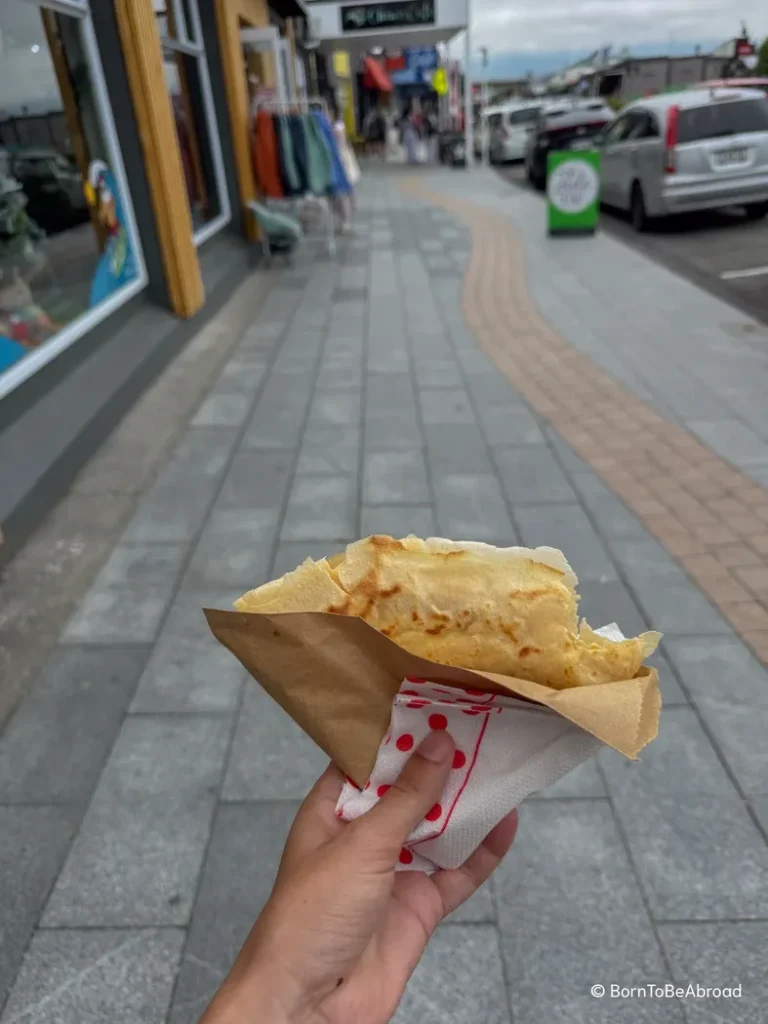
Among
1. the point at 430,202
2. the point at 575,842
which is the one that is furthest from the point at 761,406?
the point at 430,202

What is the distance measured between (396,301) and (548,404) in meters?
3.82

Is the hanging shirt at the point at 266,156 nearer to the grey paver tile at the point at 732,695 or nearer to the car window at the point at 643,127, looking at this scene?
the car window at the point at 643,127

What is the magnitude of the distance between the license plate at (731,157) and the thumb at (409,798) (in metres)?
11.9

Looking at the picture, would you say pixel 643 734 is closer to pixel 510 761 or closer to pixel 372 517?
pixel 510 761

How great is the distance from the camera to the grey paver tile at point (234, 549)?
381 cm

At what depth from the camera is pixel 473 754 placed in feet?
4.38

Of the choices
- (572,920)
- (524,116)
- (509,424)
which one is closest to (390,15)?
(524,116)

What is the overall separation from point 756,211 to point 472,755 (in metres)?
13.7

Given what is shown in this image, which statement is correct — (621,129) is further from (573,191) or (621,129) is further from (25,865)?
(25,865)

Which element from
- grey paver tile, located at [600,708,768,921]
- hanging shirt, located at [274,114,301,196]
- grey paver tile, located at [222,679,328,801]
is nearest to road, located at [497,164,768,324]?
hanging shirt, located at [274,114,301,196]

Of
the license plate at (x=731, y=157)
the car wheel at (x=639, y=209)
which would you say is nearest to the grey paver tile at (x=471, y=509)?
the license plate at (x=731, y=157)

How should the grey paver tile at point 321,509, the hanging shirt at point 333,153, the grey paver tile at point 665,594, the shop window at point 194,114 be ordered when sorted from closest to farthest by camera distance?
the grey paver tile at point 665,594, the grey paver tile at point 321,509, the shop window at point 194,114, the hanging shirt at point 333,153

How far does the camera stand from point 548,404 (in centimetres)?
579

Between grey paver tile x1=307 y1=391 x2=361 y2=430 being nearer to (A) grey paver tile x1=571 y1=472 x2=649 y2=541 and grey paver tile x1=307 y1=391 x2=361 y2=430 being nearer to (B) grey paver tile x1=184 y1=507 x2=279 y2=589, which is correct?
(B) grey paver tile x1=184 y1=507 x2=279 y2=589
